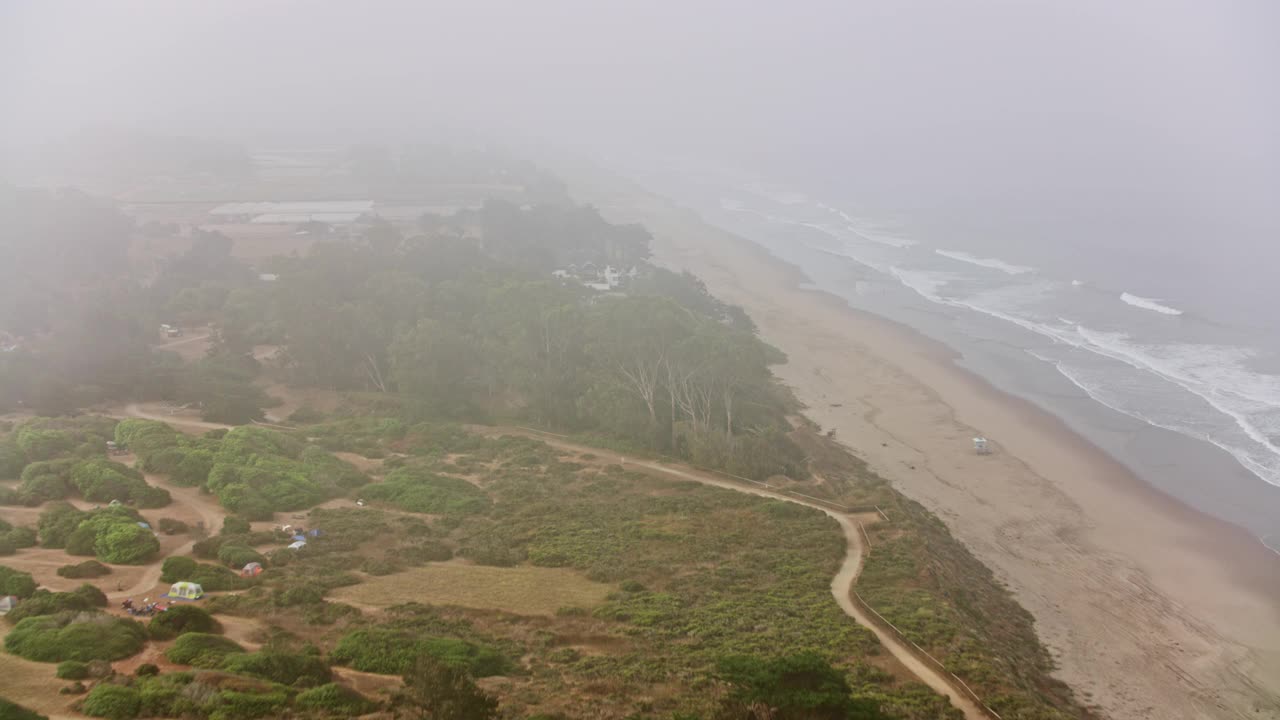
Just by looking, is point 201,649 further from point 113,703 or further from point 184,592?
point 184,592

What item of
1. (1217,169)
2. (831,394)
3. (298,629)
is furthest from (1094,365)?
(1217,169)

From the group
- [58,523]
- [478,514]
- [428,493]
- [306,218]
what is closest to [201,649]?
[58,523]

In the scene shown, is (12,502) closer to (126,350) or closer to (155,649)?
(155,649)

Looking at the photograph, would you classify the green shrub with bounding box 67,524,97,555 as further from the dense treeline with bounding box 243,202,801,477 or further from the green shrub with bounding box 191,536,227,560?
the dense treeline with bounding box 243,202,801,477

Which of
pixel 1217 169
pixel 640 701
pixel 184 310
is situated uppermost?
pixel 1217 169

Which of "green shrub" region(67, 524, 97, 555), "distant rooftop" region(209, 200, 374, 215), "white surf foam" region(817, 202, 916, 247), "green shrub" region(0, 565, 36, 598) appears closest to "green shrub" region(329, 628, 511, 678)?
"green shrub" region(0, 565, 36, 598)

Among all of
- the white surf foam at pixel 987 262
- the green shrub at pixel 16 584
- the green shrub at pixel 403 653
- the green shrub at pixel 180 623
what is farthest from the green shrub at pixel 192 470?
the white surf foam at pixel 987 262

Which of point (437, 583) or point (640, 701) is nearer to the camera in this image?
point (640, 701)
